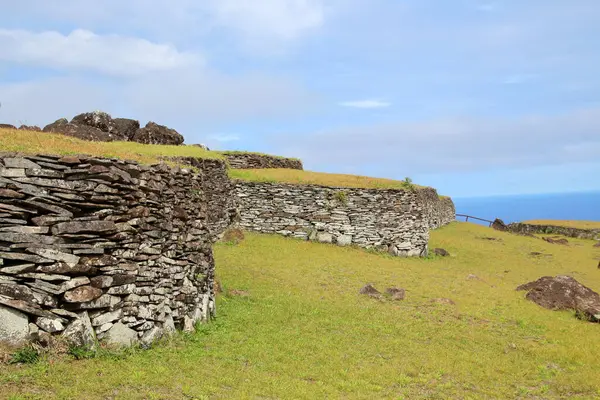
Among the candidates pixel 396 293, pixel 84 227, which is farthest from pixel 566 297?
pixel 84 227

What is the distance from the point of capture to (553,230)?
5512 centimetres

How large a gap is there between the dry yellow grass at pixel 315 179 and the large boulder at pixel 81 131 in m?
8.62

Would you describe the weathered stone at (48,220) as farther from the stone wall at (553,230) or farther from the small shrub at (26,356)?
the stone wall at (553,230)

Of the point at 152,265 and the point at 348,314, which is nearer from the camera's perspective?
the point at 152,265

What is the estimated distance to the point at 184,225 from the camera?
1323 centimetres

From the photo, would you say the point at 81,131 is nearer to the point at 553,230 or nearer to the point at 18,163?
the point at 18,163

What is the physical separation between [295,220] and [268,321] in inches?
595

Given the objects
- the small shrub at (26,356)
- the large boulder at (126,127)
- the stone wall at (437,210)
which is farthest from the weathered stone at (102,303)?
the stone wall at (437,210)

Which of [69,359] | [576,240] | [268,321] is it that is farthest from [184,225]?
[576,240]

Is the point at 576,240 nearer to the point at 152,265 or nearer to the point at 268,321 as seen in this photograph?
the point at 268,321

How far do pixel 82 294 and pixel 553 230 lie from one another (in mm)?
58233

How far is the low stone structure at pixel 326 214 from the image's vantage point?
29.3m

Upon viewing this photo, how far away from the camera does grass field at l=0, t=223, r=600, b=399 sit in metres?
9.00

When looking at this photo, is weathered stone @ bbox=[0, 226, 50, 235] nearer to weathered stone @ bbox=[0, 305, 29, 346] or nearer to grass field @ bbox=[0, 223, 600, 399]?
weathered stone @ bbox=[0, 305, 29, 346]
